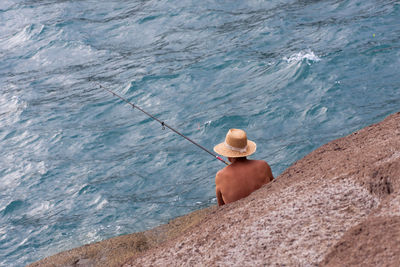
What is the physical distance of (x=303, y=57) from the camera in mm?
10352

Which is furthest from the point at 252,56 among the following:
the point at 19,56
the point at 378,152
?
the point at 378,152

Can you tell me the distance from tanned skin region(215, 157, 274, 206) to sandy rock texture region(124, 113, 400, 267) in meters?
0.22

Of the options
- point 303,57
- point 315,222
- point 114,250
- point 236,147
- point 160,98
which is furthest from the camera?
point 303,57

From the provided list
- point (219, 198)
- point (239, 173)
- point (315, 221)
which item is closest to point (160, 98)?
point (219, 198)

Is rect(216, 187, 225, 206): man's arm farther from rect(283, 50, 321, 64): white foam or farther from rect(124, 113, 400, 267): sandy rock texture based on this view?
rect(283, 50, 321, 64): white foam

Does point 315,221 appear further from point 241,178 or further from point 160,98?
point 160,98

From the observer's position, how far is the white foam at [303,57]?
10.3 meters

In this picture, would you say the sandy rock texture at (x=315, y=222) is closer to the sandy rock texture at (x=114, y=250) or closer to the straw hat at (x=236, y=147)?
the straw hat at (x=236, y=147)

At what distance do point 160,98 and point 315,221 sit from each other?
7027 millimetres

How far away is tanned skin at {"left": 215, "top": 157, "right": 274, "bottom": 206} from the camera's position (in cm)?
445

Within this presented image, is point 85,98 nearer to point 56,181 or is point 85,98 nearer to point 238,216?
point 56,181

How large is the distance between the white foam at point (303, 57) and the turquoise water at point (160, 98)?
0.13ft

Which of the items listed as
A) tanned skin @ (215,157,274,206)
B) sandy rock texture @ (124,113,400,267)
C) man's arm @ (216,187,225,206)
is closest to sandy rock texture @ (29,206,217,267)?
man's arm @ (216,187,225,206)

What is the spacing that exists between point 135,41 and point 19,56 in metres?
2.98
